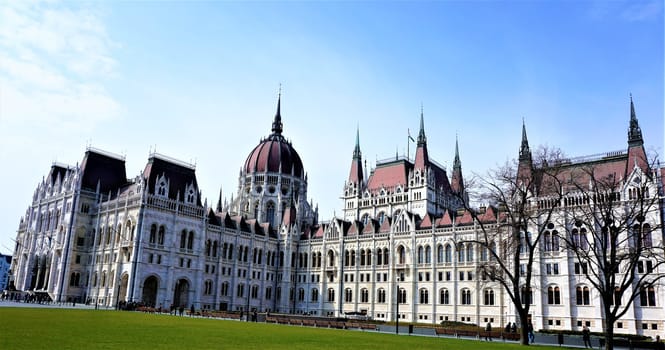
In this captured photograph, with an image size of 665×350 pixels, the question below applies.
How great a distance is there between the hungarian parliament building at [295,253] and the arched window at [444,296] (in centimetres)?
14

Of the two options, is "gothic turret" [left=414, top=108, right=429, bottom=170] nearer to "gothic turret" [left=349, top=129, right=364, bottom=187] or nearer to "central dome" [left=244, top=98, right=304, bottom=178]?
"gothic turret" [left=349, top=129, right=364, bottom=187]

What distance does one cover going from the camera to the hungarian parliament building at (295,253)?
6738 centimetres

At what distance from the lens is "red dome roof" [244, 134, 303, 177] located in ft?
360

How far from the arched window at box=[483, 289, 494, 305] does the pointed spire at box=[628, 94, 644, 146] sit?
25.9 metres

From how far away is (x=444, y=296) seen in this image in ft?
252

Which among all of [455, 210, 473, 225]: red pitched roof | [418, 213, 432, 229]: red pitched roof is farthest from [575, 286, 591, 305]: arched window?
[418, 213, 432, 229]: red pitched roof

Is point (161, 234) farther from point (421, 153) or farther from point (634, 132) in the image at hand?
point (634, 132)

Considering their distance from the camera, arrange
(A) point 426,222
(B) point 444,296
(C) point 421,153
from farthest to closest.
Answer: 1. (C) point 421,153
2. (A) point 426,222
3. (B) point 444,296

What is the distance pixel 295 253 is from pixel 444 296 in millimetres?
30582

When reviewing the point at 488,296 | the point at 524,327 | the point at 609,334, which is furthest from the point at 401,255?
the point at 609,334

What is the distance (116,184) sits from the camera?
86625mm

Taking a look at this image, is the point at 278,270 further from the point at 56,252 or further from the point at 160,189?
the point at 56,252

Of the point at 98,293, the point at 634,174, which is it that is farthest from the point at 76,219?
the point at 634,174

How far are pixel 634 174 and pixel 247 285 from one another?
58.9 metres
